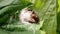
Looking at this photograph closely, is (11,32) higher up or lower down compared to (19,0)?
lower down

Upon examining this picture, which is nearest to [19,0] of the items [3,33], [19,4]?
[19,4]

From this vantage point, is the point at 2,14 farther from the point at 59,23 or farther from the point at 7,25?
the point at 59,23

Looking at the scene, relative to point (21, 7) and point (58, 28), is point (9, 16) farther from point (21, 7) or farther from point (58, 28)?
point (58, 28)

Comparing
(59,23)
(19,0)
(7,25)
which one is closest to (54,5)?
(59,23)

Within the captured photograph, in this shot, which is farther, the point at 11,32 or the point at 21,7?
the point at 21,7

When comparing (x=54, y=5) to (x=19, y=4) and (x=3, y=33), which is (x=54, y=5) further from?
(x=3, y=33)

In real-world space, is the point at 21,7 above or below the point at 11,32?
above

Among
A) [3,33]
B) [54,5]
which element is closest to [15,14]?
[3,33]

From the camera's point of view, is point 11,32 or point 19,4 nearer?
point 11,32
